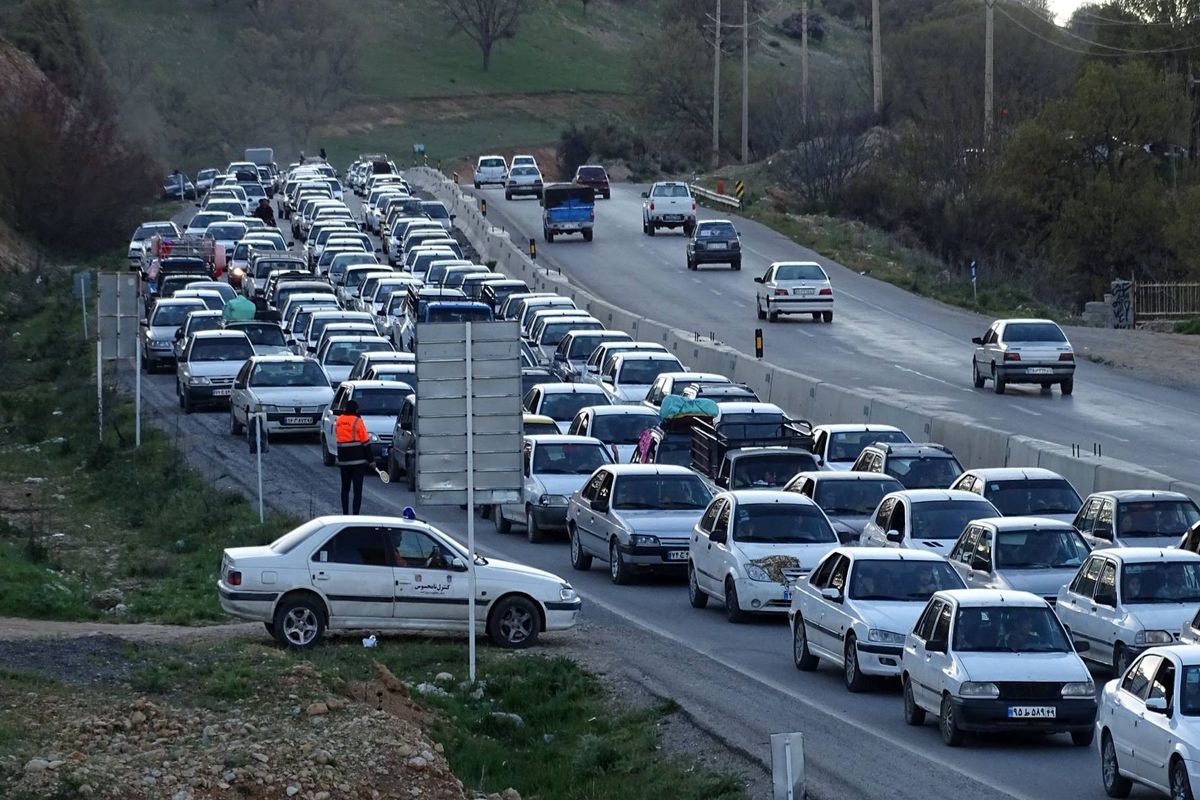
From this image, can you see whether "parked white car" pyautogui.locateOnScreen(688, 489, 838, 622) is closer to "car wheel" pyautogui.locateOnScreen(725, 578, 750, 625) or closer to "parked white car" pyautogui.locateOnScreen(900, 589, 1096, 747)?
"car wheel" pyautogui.locateOnScreen(725, 578, 750, 625)

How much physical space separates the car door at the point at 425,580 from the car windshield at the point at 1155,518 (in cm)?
746

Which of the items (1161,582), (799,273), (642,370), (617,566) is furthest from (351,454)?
(799,273)

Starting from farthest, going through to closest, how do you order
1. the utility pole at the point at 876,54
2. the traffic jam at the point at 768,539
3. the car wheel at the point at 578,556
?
the utility pole at the point at 876,54 → the car wheel at the point at 578,556 → the traffic jam at the point at 768,539

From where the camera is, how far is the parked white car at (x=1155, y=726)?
12633 millimetres

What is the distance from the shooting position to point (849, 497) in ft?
79.7

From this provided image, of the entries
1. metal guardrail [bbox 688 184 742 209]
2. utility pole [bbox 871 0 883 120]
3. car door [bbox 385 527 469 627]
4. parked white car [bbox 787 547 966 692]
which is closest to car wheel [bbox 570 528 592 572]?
car door [bbox 385 527 469 627]

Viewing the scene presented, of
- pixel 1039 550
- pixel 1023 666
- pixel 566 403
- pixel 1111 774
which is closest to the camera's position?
pixel 1111 774

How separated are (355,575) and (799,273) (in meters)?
35.4

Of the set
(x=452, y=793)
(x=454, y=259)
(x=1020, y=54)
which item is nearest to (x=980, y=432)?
(x=452, y=793)

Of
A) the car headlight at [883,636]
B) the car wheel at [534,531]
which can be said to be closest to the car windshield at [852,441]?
the car wheel at [534,531]

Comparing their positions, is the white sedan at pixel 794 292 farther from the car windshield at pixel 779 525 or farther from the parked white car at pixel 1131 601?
the parked white car at pixel 1131 601

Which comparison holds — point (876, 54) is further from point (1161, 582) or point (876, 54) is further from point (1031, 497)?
point (1161, 582)

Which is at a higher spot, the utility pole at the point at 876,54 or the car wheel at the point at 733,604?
the utility pole at the point at 876,54

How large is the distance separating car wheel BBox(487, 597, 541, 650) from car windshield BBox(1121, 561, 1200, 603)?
587cm
